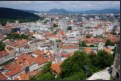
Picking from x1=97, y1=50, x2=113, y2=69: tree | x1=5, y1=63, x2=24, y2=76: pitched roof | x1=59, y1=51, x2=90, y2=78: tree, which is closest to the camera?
x1=59, y1=51, x2=90, y2=78: tree

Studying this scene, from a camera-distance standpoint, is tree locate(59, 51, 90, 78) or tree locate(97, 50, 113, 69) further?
tree locate(97, 50, 113, 69)

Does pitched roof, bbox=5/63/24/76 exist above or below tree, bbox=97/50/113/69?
below

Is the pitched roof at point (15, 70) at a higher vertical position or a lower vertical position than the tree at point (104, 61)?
lower

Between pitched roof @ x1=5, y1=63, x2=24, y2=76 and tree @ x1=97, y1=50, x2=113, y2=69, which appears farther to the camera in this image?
pitched roof @ x1=5, y1=63, x2=24, y2=76

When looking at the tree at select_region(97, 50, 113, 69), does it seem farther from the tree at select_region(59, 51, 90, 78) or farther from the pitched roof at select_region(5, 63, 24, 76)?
the pitched roof at select_region(5, 63, 24, 76)

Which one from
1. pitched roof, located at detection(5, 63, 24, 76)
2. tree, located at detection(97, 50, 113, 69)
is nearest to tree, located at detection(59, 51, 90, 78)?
tree, located at detection(97, 50, 113, 69)

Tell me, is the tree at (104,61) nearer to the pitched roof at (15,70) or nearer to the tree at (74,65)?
the tree at (74,65)

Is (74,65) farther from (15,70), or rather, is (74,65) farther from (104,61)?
(15,70)

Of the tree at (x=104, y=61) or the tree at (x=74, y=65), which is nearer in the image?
the tree at (x=74, y=65)

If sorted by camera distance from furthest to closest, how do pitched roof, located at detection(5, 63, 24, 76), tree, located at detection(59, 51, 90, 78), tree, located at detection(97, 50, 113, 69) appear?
pitched roof, located at detection(5, 63, 24, 76) < tree, located at detection(97, 50, 113, 69) < tree, located at detection(59, 51, 90, 78)

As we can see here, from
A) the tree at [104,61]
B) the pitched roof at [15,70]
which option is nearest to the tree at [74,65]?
the tree at [104,61]

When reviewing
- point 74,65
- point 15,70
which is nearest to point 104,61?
point 74,65
